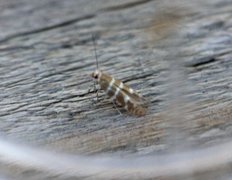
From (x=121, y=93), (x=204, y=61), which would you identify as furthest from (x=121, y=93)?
(x=204, y=61)

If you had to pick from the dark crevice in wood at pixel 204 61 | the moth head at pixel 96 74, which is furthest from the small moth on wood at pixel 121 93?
the dark crevice in wood at pixel 204 61

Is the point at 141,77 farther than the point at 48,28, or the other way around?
the point at 48,28

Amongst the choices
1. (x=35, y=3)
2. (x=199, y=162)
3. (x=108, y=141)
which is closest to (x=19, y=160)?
(x=108, y=141)

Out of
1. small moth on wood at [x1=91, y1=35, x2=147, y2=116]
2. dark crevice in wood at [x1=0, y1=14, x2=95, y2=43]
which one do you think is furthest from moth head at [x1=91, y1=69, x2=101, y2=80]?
dark crevice in wood at [x1=0, y1=14, x2=95, y2=43]

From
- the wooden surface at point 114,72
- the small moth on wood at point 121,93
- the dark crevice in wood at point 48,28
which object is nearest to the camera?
the wooden surface at point 114,72

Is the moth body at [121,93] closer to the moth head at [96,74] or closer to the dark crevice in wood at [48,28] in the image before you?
the moth head at [96,74]

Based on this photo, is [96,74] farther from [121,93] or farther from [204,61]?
[204,61]
